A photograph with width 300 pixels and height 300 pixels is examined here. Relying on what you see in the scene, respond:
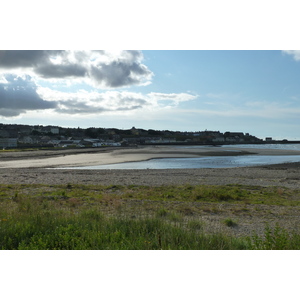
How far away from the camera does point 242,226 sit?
32.4ft

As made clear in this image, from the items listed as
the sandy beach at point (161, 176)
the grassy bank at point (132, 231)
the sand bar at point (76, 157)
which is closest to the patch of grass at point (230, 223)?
the grassy bank at point (132, 231)

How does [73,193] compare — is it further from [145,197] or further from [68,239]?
[68,239]

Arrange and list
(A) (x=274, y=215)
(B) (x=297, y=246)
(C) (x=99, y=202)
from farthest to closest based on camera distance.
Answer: (C) (x=99, y=202), (A) (x=274, y=215), (B) (x=297, y=246)

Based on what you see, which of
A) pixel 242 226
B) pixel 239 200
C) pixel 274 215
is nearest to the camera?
pixel 242 226

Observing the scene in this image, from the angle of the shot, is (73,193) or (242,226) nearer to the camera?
(242,226)

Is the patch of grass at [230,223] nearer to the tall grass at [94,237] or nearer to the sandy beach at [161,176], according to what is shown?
the tall grass at [94,237]

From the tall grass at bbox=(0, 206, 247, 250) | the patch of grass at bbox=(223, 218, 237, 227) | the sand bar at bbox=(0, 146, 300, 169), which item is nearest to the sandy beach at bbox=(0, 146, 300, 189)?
the sand bar at bbox=(0, 146, 300, 169)

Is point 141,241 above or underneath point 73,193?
above

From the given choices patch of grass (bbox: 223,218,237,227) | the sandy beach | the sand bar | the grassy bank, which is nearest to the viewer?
the grassy bank

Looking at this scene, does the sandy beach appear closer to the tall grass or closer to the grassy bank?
the grassy bank

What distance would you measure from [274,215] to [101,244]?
817cm

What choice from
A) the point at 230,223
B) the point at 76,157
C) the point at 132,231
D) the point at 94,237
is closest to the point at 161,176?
the point at 230,223

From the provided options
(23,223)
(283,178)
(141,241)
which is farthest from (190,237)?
(283,178)

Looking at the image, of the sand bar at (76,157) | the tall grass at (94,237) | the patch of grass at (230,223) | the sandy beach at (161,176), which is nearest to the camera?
the tall grass at (94,237)
